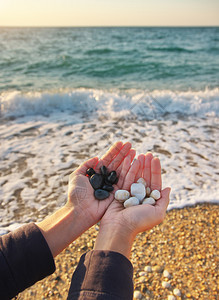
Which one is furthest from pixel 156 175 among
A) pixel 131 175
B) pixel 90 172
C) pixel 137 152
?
pixel 137 152

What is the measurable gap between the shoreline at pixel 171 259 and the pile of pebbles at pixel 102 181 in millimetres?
733

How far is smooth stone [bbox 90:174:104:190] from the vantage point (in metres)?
1.96

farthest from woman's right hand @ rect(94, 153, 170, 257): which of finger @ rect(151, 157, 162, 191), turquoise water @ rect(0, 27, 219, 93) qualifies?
turquoise water @ rect(0, 27, 219, 93)

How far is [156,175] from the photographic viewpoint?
2.09 meters

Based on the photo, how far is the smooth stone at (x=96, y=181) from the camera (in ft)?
6.45

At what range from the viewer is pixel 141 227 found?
1.61 metres

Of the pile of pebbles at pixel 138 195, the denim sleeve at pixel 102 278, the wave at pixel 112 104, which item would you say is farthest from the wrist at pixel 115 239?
the wave at pixel 112 104

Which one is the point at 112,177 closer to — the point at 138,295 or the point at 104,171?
the point at 104,171

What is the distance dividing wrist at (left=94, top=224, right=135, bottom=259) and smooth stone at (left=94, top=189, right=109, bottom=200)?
287mm

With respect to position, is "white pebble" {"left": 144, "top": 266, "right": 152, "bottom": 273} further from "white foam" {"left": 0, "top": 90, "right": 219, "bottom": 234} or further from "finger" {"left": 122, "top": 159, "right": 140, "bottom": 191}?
"white foam" {"left": 0, "top": 90, "right": 219, "bottom": 234}

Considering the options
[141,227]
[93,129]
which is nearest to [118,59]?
[93,129]

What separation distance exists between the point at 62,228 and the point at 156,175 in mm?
904

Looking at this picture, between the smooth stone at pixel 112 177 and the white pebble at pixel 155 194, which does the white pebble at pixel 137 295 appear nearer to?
the white pebble at pixel 155 194

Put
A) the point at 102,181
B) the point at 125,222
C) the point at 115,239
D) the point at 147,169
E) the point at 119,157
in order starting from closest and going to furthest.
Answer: the point at 115,239
the point at 125,222
the point at 102,181
the point at 147,169
the point at 119,157
